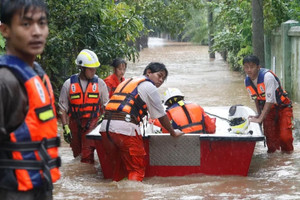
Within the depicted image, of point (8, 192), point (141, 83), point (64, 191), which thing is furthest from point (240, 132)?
point (8, 192)

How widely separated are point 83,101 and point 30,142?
18.5 ft

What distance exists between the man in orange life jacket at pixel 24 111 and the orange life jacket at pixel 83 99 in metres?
5.51

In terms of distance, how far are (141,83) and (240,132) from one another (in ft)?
5.68

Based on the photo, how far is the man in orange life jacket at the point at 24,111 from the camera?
3078mm

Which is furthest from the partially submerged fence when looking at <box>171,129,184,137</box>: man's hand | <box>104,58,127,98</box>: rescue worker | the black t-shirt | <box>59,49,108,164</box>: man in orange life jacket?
the black t-shirt

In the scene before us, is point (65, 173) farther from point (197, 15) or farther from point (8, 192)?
point (197, 15)

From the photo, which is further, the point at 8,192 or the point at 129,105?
the point at 129,105

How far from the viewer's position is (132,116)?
23.3 ft

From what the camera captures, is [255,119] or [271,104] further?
[255,119]

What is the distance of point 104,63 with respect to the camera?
46.8ft

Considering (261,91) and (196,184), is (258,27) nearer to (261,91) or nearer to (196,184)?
(261,91)

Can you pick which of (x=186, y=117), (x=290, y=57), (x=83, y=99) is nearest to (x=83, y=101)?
(x=83, y=99)

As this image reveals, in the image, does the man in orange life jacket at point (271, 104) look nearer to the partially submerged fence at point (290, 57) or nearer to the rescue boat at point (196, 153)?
the rescue boat at point (196, 153)

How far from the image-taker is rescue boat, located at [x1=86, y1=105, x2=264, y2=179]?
24.9 ft
